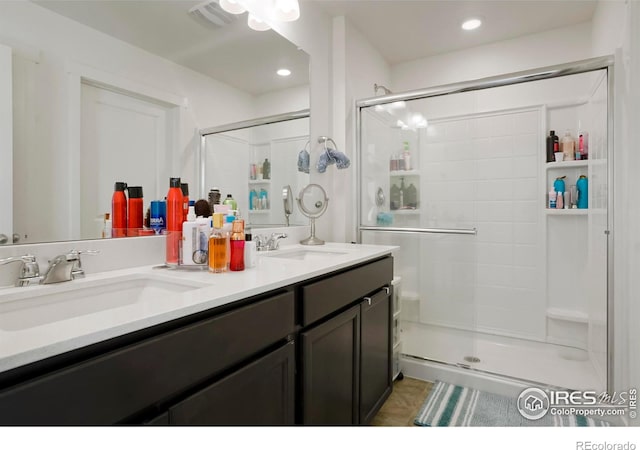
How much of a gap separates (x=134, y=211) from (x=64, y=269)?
349 mm

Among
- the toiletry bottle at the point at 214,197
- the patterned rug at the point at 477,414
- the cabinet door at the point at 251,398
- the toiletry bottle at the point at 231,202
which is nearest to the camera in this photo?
the cabinet door at the point at 251,398

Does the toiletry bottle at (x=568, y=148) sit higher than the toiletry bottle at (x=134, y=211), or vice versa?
the toiletry bottle at (x=568, y=148)

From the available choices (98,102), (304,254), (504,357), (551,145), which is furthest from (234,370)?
(551,145)

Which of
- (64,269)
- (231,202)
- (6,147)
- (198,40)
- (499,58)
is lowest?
(64,269)

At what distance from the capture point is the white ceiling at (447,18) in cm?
237

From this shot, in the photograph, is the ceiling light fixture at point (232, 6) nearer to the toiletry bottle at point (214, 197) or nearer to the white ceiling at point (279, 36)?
the white ceiling at point (279, 36)

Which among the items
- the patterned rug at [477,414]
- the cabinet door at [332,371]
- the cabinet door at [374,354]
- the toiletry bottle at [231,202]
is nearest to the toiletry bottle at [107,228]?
the toiletry bottle at [231,202]

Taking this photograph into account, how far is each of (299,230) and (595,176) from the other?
1788 millimetres

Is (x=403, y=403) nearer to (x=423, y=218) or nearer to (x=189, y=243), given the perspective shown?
(x=423, y=218)

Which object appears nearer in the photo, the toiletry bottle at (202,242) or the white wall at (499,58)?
the toiletry bottle at (202,242)

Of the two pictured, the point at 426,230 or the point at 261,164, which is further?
the point at 426,230

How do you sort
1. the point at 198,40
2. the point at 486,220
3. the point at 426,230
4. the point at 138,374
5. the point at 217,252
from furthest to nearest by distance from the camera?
the point at 486,220, the point at 426,230, the point at 198,40, the point at 217,252, the point at 138,374

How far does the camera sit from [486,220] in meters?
2.82

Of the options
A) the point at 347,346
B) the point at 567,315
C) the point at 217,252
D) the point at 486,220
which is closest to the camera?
the point at 217,252
